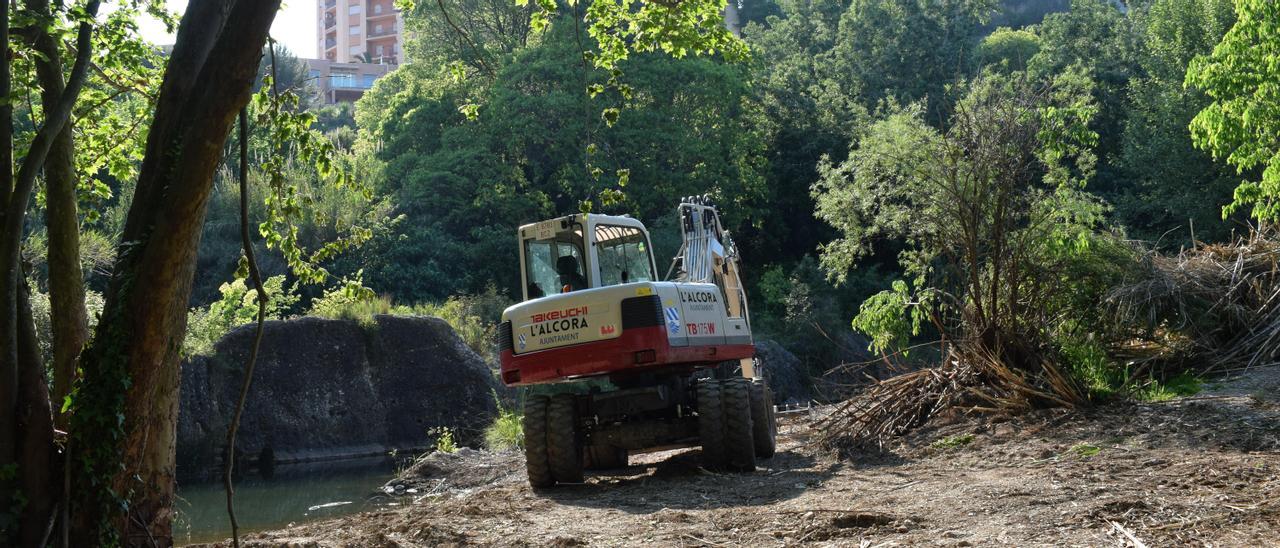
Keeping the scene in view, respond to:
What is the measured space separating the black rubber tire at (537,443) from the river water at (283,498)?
276cm

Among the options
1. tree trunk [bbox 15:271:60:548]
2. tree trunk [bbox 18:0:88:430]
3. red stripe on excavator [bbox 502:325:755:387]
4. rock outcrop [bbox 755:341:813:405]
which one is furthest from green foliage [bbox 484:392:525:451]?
tree trunk [bbox 15:271:60:548]

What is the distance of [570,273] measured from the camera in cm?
1311

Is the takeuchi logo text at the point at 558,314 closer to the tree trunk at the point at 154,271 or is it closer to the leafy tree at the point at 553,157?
the tree trunk at the point at 154,271

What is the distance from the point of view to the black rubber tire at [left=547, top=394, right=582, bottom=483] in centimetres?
1212

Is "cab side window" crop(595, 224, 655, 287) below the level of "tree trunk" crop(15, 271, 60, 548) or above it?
above

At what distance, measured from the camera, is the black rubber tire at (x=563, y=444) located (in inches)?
477

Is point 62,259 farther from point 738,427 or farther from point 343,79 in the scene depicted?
point 343,79

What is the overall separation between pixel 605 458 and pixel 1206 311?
6455 mm

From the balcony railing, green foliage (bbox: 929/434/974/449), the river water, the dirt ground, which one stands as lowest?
the river water

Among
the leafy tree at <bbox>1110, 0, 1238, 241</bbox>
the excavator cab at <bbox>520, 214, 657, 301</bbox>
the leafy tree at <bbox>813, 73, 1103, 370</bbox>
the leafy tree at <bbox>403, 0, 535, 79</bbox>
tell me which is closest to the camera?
the leafy tree at <bbox>813, 73, 1103, 370</bbox>

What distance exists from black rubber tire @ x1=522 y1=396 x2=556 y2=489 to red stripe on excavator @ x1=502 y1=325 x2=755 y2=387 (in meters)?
0.27

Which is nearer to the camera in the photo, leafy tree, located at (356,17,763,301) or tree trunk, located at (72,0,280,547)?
tree trunk, located at (72,0,280,547)

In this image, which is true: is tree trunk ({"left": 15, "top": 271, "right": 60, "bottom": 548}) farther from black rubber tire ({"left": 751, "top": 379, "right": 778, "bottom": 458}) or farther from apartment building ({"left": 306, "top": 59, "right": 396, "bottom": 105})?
apartment building ({"left": 306, "top": 59, "right": 396, "bottom": 105})

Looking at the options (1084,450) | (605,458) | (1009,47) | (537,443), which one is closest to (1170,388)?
(1084,450)
